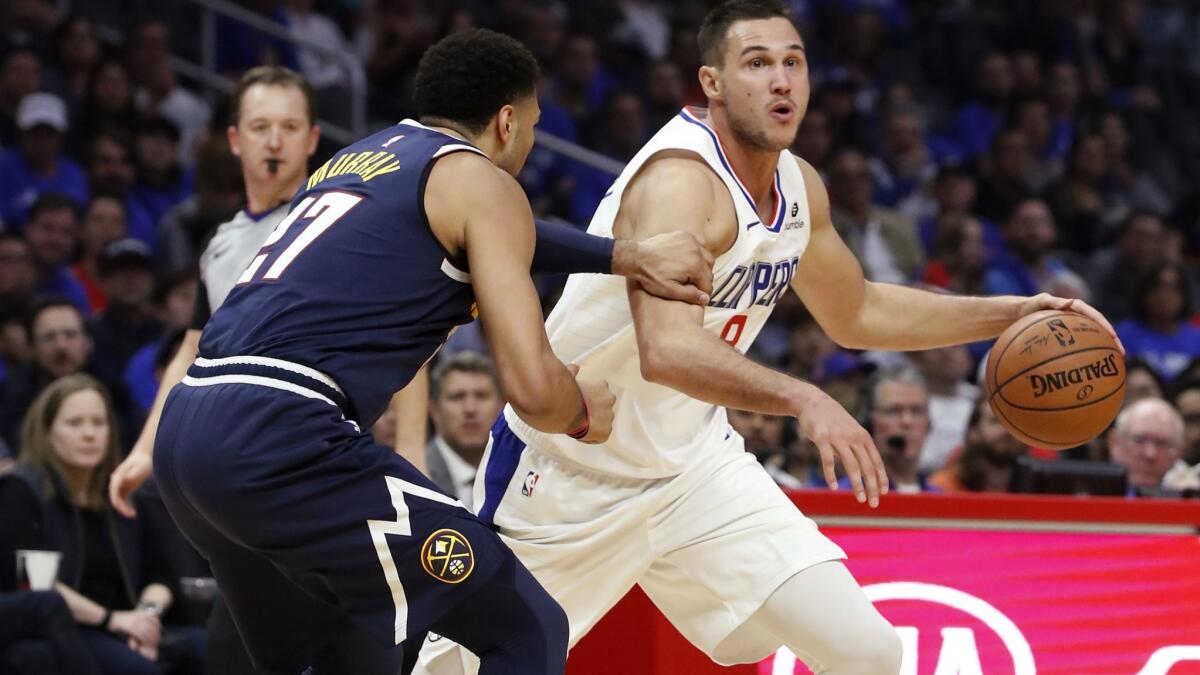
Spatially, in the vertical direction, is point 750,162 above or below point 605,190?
above

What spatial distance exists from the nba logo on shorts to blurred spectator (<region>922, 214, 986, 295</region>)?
6.47m

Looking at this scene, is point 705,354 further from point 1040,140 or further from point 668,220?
point 1040,140

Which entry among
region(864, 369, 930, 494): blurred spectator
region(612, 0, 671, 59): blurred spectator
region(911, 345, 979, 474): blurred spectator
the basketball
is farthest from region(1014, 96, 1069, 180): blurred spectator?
the basketball

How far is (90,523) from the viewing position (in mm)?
6367

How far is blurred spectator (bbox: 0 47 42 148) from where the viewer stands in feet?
31.3

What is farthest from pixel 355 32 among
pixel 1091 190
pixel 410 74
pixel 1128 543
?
pixel 1128 543

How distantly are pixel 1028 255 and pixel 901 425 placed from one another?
15.2ft

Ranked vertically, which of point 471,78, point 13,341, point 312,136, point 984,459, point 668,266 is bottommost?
point 984,459

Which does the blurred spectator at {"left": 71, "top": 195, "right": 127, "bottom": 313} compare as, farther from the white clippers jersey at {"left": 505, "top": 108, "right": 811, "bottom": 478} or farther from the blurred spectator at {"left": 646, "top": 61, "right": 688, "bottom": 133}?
the white clippers jersey at {"left": 505, "top": 108, "right": 811, "bottom": 478}

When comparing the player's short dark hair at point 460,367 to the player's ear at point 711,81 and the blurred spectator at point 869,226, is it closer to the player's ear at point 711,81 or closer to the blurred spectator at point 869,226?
the player's ear at point 711,81

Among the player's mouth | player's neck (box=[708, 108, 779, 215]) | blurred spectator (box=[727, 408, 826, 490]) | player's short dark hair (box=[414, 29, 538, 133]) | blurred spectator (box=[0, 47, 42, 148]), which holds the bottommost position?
blurred spectator (box=[727, 408, 826, 490])

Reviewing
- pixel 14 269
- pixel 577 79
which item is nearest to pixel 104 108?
pixel 14 269

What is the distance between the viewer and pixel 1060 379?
4.44 metres

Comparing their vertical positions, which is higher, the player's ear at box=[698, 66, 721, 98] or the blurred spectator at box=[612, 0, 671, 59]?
the blurred spectator at box=[612, 0, 671, 59]
